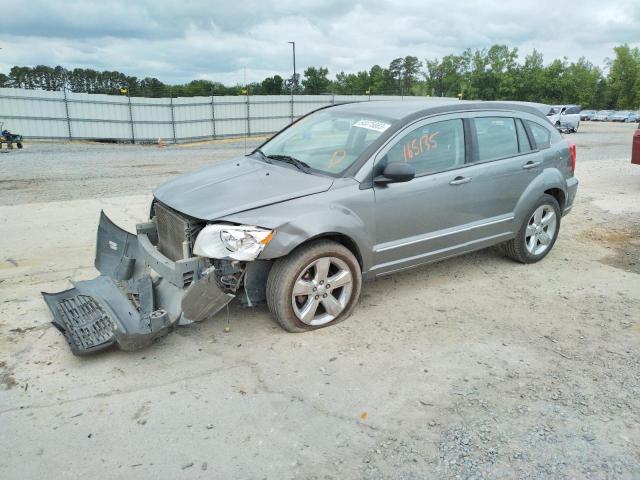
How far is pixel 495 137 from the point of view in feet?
16.6

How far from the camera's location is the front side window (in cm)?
434

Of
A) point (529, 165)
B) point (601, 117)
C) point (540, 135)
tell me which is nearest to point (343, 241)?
point (529, 165)

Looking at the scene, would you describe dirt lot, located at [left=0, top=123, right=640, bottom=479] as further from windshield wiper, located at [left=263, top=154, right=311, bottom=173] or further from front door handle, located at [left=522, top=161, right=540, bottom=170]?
windshield wiper, located at [left=263, top=154, right=311, bottom=173]

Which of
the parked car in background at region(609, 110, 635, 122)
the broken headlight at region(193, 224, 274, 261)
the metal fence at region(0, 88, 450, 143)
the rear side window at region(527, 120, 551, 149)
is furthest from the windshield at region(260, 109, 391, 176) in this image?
the parked car in background at region(609, 110, 635, 122)

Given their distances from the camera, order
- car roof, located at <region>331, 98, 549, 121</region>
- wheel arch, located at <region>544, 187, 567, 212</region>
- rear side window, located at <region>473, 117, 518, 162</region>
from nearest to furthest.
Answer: car roof, located at <region>331, 98, 549, 121</region>, rear side window, located at <region>473, 117, 518, 162</region>, wheel arch, located at <region>544, 187, 567, 212</region>

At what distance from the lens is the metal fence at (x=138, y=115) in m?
21.4

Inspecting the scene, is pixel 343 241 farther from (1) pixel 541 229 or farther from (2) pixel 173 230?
(1) pixel 541 229

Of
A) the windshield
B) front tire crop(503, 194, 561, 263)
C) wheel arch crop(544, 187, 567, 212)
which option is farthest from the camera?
wheel arch crop(544, 187, 567, 212)

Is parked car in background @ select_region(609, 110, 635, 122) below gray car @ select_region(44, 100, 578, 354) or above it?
above

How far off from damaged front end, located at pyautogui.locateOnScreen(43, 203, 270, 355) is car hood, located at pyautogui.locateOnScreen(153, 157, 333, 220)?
0.36 ft

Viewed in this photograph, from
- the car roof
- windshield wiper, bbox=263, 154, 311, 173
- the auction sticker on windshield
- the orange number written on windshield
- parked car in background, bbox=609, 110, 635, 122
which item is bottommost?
windshield wiper, bbox=263, 154, 311, 173

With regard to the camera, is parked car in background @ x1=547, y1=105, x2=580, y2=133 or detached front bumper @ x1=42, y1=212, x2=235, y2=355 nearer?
detached front bumper @ x1=42, y1=212, x2=235, y2=355

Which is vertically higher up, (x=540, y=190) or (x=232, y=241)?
(x=540, y=190)

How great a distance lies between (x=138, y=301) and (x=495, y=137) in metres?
3.69
